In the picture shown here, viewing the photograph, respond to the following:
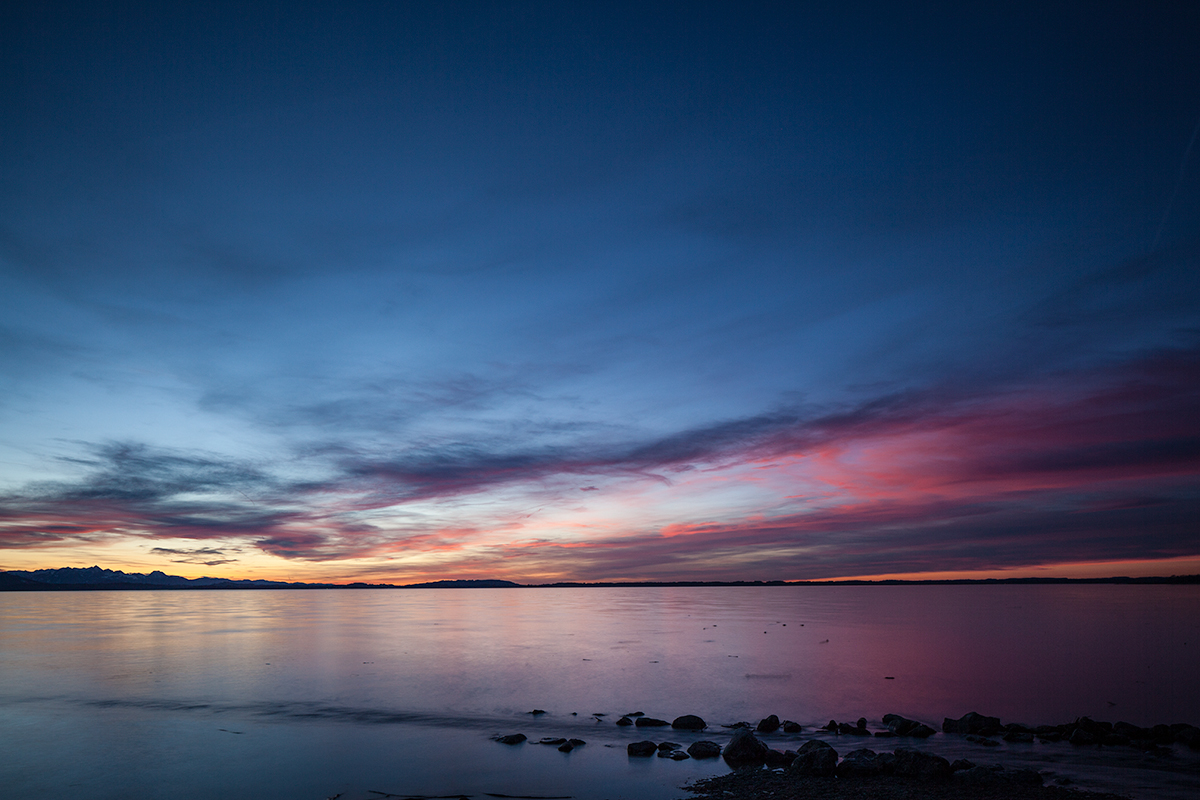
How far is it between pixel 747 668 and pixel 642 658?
7328mm

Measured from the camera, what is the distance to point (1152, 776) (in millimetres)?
15812

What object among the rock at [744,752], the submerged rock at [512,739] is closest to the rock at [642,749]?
the rock at [744,752]

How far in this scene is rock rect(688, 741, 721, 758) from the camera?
57.8 feet

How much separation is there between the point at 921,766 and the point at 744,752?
4.39 m

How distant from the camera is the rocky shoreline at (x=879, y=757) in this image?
14.2 meters

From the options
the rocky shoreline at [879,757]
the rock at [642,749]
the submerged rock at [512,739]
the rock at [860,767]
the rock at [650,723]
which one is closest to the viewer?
the rocky shoreline at [879,757]

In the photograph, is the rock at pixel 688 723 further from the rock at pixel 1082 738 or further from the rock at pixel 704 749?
the rock at pixel 1082 738

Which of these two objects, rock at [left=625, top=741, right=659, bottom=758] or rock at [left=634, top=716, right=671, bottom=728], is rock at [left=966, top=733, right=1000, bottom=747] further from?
rock at [left=625, top=741, right=659, bottom=758]

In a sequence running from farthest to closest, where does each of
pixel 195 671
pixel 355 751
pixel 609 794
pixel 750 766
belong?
1. pixel 195 671
2. pixel 355 751
3. pixel 750 766
4. pixel 609 794

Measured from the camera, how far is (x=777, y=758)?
16.9 meters

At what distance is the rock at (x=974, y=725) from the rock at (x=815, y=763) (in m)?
7.78

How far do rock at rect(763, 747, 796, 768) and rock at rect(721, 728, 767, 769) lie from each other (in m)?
0.11

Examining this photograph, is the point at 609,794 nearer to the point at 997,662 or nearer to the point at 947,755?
the point at 947,755

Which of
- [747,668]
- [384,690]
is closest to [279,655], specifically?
[384,690]
